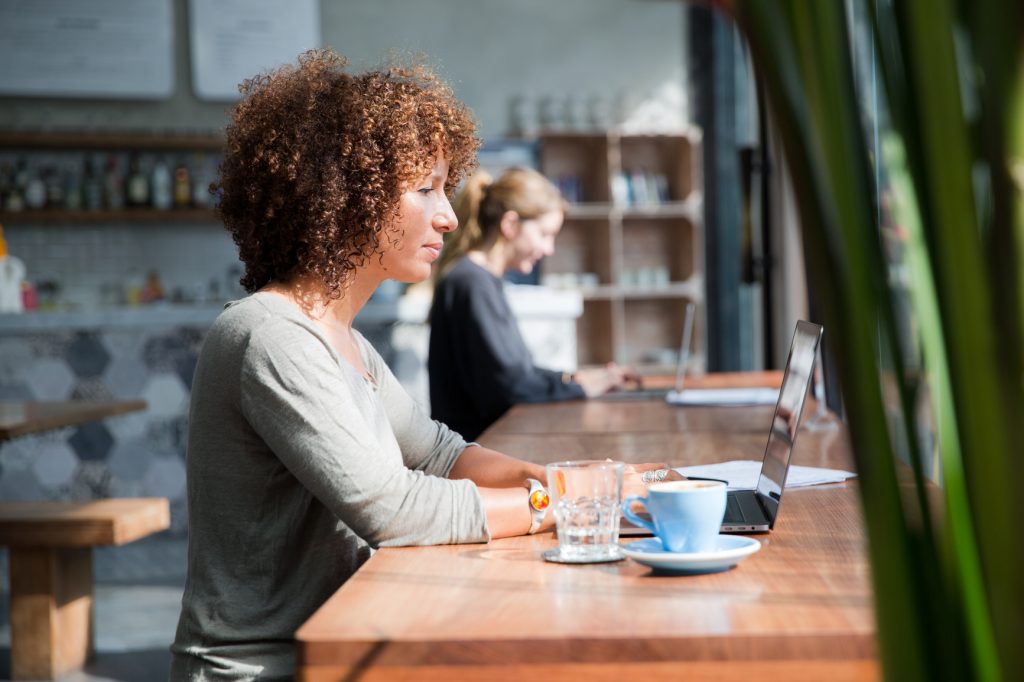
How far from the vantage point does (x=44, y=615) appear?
128 inches

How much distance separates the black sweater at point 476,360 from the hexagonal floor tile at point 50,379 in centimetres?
200

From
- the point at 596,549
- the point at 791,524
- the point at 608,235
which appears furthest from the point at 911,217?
the point at 608,235

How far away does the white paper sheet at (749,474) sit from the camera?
161 cm

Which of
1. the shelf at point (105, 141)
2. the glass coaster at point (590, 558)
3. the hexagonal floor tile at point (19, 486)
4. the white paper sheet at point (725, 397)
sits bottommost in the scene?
the hexagonal floor tile at point (19, 486)

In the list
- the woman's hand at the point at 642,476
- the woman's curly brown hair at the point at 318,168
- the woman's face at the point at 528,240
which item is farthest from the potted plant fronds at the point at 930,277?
the woman's face at the point at 528,240

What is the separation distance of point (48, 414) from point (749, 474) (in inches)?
95.6

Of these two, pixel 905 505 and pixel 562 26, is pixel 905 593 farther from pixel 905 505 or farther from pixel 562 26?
pixel 562 26

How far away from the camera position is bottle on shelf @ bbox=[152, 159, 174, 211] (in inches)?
283

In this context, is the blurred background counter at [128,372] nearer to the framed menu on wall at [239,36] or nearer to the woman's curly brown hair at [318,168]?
the woman's curly brown hair at [318,168]

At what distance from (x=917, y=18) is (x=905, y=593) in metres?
0.21

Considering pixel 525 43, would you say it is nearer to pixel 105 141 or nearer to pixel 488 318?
pixel 105 141

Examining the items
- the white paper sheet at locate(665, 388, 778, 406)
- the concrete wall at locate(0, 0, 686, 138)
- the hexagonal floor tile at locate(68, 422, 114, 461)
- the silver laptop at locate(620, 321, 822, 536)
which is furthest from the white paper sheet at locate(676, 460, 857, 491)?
the concrete wall at locate(0, 0, 686, 138)

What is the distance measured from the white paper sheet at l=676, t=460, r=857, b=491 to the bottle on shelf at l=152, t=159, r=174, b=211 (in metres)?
6.06

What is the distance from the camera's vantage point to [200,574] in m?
1.32
